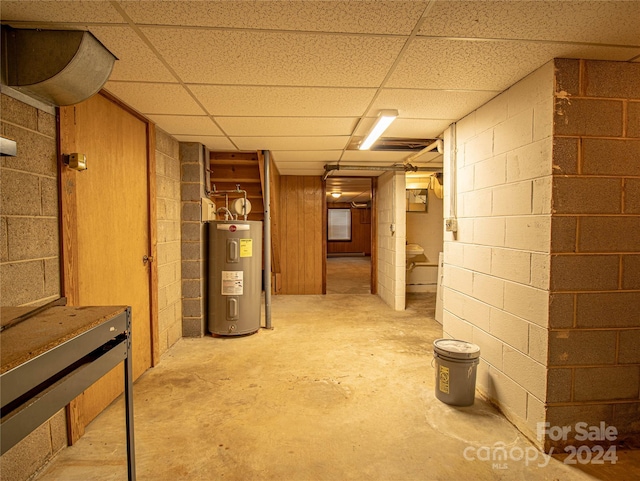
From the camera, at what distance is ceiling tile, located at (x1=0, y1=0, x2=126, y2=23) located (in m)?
1.35

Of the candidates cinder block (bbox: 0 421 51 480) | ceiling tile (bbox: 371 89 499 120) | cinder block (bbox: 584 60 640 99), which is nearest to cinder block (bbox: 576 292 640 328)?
cinder block (bbox: 584 60 640 99)

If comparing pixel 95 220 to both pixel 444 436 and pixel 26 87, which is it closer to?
pixel 26 87

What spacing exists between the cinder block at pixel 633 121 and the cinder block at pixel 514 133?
48cm

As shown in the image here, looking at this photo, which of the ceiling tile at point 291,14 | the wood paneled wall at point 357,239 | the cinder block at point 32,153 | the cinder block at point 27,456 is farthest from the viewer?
the wood paneled wall at point 357,239

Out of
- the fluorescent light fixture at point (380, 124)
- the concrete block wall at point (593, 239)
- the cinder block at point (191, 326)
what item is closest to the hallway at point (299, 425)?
the cinder block at point (191, 326)

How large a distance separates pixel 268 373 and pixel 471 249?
187cm

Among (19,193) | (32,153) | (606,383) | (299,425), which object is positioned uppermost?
(32,153)

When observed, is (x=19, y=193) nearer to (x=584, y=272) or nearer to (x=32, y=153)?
(x=32, y=153)

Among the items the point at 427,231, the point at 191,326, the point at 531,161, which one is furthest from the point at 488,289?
the point at 427,231

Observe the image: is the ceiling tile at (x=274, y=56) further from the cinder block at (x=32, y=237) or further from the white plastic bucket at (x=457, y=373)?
the white plastic bucket at (x=457, y=373)

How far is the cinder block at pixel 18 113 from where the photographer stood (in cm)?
155

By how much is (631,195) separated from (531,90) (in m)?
0.77

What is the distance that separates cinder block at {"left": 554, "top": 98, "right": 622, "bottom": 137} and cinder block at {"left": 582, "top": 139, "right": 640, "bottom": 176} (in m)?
0.05

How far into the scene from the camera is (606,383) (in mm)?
1879
